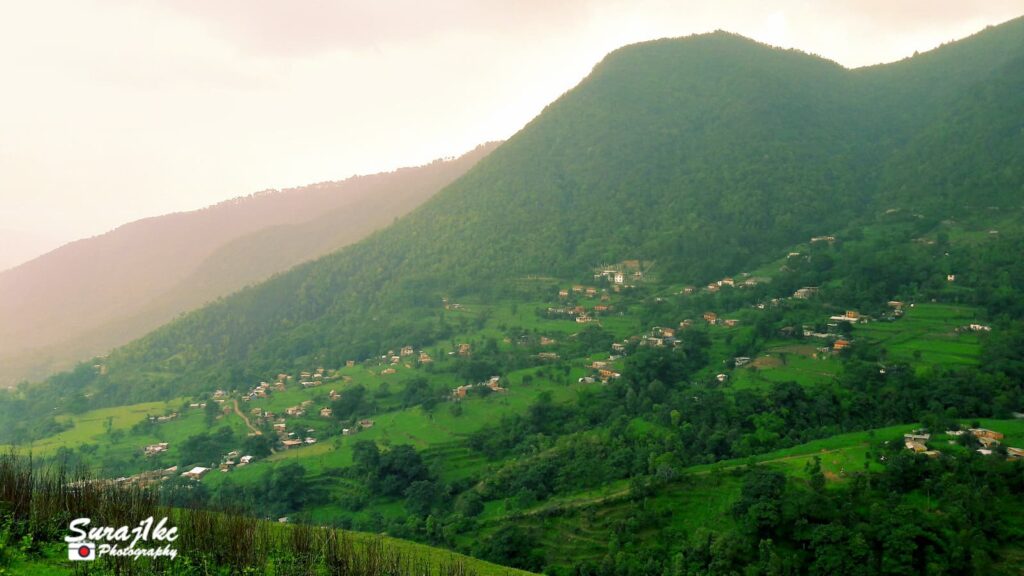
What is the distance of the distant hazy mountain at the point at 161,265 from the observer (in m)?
90.0

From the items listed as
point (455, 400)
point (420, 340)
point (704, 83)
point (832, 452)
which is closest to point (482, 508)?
point (455, 400)

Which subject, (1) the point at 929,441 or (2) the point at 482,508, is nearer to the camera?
(1) the point at 929,441

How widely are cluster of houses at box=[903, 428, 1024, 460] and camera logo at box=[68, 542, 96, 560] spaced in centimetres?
2473

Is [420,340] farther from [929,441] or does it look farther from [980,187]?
[980,187]

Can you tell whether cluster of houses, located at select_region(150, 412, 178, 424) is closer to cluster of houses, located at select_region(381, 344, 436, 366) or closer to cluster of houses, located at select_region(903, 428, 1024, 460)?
cluster of houses, located at select_region(381, 344, 436, 366)

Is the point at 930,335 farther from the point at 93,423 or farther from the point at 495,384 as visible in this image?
the point at 93,423

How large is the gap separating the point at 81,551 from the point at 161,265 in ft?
411

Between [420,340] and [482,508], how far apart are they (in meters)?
28.1

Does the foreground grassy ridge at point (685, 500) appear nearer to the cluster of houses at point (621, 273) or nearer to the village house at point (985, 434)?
the village house at point (985, 434)

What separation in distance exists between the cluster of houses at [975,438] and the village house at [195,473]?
1375 inches

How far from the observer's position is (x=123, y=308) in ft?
338

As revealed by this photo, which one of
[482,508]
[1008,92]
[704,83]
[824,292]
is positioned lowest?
[482,508]

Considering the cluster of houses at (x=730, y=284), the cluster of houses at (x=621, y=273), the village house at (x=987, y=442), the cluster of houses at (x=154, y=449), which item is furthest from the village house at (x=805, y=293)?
the cluster of houses at (x=154, y=449)

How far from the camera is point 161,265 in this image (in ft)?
387
